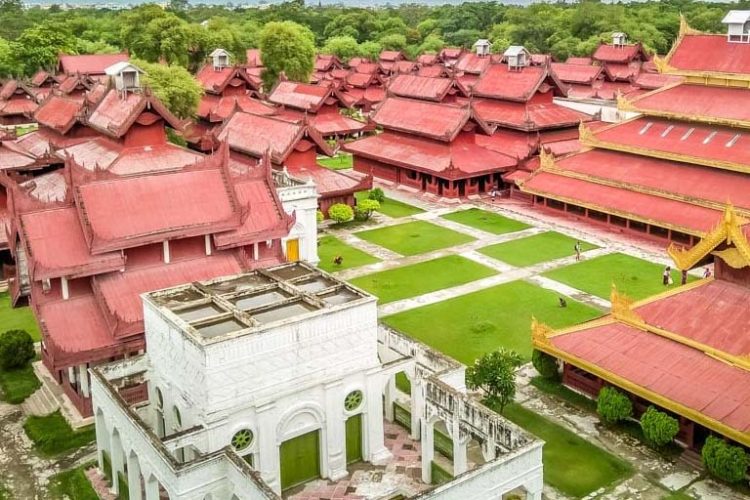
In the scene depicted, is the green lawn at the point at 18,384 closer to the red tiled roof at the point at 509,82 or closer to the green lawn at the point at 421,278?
the green lawn at the point at 421,278

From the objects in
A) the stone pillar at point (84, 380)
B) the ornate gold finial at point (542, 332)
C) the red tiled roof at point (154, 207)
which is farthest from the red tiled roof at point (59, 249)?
the ornate gold finial at point (542, 332)

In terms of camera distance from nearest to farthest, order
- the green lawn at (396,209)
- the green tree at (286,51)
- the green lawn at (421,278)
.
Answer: the green lawn at (421,278), the green lawn at (396,209), the green tree at (286,51)

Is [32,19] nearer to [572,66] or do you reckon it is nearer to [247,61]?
[247,61]

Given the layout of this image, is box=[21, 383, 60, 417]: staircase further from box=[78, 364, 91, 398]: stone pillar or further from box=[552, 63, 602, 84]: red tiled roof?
box=[552, 63, 602, 84]: red tiled roof

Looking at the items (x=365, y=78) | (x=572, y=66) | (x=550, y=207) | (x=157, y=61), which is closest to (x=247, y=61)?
(x=365, y=78)

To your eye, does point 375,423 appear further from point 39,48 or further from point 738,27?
point 39,48

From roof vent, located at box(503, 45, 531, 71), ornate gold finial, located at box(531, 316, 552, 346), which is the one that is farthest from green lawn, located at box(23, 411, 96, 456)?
roof vent, located at box(503, 45, 531, 71)
